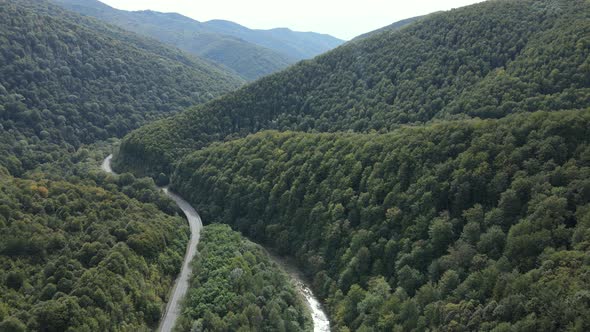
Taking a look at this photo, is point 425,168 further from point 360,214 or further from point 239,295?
point 239,295

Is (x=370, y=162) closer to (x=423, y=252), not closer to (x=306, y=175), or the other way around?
(x=306, y=175)

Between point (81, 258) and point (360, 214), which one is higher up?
point (360, 214)

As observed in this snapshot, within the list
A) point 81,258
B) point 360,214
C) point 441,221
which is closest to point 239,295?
point 81,258

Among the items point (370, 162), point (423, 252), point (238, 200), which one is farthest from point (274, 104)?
point (423, 252)

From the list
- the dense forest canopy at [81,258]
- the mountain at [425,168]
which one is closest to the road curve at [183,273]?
the dense forest canopy at [81,258]

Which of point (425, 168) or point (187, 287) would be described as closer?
point (187, 287)

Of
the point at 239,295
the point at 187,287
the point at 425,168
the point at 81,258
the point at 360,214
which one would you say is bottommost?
the point at 187,287

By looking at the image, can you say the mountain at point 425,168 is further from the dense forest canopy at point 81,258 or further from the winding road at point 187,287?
the dense forest canopy at point 81,258
